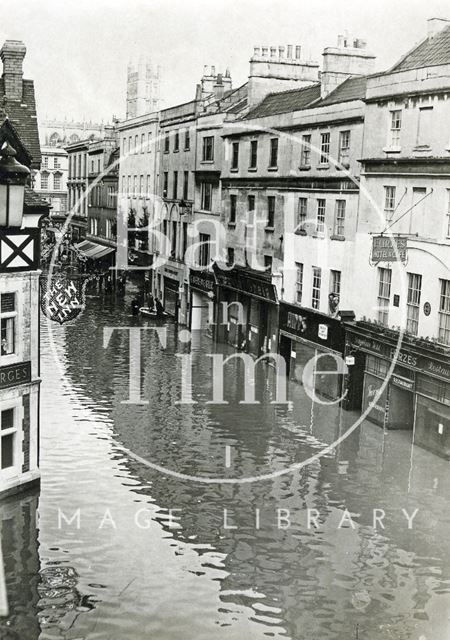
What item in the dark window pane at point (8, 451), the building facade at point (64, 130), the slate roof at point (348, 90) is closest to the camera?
the dark window pane at point (8, 451)

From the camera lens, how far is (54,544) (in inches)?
643

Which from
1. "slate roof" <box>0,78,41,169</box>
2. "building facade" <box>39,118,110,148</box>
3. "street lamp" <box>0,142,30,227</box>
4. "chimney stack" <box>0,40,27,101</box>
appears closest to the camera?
"street lamp" <box>0,142,30,227</box>

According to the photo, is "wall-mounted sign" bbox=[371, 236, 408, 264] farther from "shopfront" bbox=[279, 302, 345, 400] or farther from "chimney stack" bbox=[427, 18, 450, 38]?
"chimney stack" bbox=[427, 18, 450, 38]

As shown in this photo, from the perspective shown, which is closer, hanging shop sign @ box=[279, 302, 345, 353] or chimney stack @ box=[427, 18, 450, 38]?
chimney stack @ box=[427, 18, 450, 38]

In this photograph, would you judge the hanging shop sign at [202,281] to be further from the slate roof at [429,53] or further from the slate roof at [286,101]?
the slate roof at [429,53]

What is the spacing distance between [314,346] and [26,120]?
15.2 m

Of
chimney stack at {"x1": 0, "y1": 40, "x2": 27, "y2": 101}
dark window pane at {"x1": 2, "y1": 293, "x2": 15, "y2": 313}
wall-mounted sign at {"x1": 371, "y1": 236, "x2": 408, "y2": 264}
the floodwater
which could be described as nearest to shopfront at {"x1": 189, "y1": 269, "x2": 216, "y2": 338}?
the floodwater

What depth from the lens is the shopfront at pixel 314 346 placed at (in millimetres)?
29391

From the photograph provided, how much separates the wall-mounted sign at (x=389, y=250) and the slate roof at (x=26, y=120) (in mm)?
10987

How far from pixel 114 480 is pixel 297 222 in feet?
55.0

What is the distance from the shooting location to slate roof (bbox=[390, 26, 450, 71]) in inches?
1017

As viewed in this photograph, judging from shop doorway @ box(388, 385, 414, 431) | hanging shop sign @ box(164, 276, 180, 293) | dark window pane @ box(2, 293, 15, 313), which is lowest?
shop doorway @ box(388, 385, 414, 431)

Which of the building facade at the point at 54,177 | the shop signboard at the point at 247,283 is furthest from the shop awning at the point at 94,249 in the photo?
the building facade at the point at 54,177

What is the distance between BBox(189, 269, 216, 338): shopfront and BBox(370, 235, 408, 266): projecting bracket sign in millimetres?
17488
